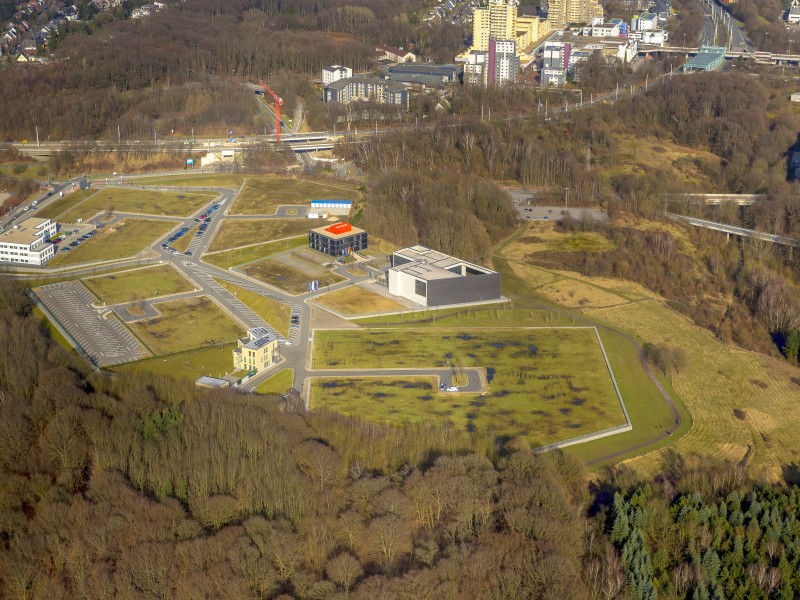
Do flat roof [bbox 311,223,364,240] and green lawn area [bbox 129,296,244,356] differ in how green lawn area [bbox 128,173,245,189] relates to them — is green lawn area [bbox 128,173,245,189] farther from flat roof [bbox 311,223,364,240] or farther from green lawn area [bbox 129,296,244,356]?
green lawn area [bbox 129,296,244,356]

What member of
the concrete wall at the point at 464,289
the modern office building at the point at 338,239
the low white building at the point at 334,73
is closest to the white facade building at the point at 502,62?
the low white building at the point at 334,73

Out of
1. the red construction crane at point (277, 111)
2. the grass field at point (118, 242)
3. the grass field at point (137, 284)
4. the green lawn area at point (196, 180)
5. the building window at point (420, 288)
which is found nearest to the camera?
the building window at point (420, 288)

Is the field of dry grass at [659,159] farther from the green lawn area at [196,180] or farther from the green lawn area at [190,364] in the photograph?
the green lawn area at [190,364]

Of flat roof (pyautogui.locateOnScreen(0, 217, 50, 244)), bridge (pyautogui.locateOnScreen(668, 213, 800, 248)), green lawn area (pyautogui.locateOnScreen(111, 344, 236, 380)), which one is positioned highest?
flat roof (pyautogui.locateOnScreen(0, 217, 50, 244))

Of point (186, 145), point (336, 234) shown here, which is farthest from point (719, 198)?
point (186, 145)

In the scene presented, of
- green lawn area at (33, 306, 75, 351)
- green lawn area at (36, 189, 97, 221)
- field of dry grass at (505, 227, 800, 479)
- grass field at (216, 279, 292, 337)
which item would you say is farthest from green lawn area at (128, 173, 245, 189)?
field of dry grass at (505, 227, 800, 479)

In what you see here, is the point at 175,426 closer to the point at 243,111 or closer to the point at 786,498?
the point at 786,498
